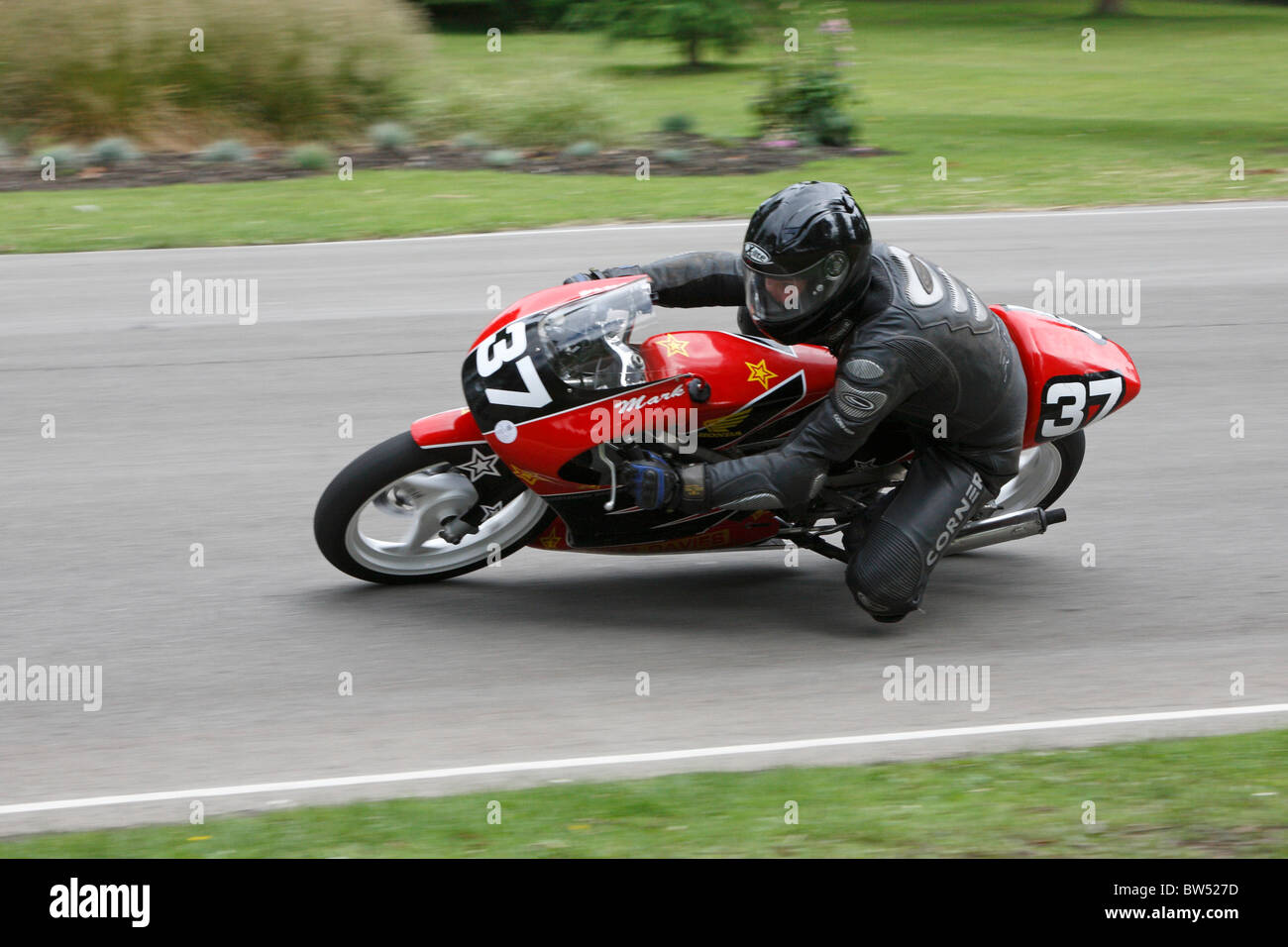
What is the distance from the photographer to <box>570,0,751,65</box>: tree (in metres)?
29.8

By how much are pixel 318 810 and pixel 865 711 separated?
1.83 metres

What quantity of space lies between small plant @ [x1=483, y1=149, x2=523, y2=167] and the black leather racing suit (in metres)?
10.6

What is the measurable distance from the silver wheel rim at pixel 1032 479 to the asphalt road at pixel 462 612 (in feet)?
0.90

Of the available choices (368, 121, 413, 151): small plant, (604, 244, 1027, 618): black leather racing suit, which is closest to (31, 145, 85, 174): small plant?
(368, 121, 413, 151): small plant

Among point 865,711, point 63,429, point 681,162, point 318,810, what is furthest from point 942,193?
point 318,810

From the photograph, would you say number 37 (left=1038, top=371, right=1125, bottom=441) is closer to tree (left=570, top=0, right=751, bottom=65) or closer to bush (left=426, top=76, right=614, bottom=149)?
bush (left=426, top=76, right=614, bottom=149)

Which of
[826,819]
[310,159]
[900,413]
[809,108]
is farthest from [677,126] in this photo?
[826,819]

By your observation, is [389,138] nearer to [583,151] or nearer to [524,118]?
[524,118]

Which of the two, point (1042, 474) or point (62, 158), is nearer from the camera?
point (1042, 474)

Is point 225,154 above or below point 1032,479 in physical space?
above

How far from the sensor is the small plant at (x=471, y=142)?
16703 mm

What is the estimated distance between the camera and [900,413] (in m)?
5.30

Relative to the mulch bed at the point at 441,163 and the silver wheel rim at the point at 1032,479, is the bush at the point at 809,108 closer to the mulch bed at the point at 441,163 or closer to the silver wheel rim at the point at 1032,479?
the mulch bed at the point at 441,163

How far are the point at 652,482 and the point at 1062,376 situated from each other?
1.66 meters
